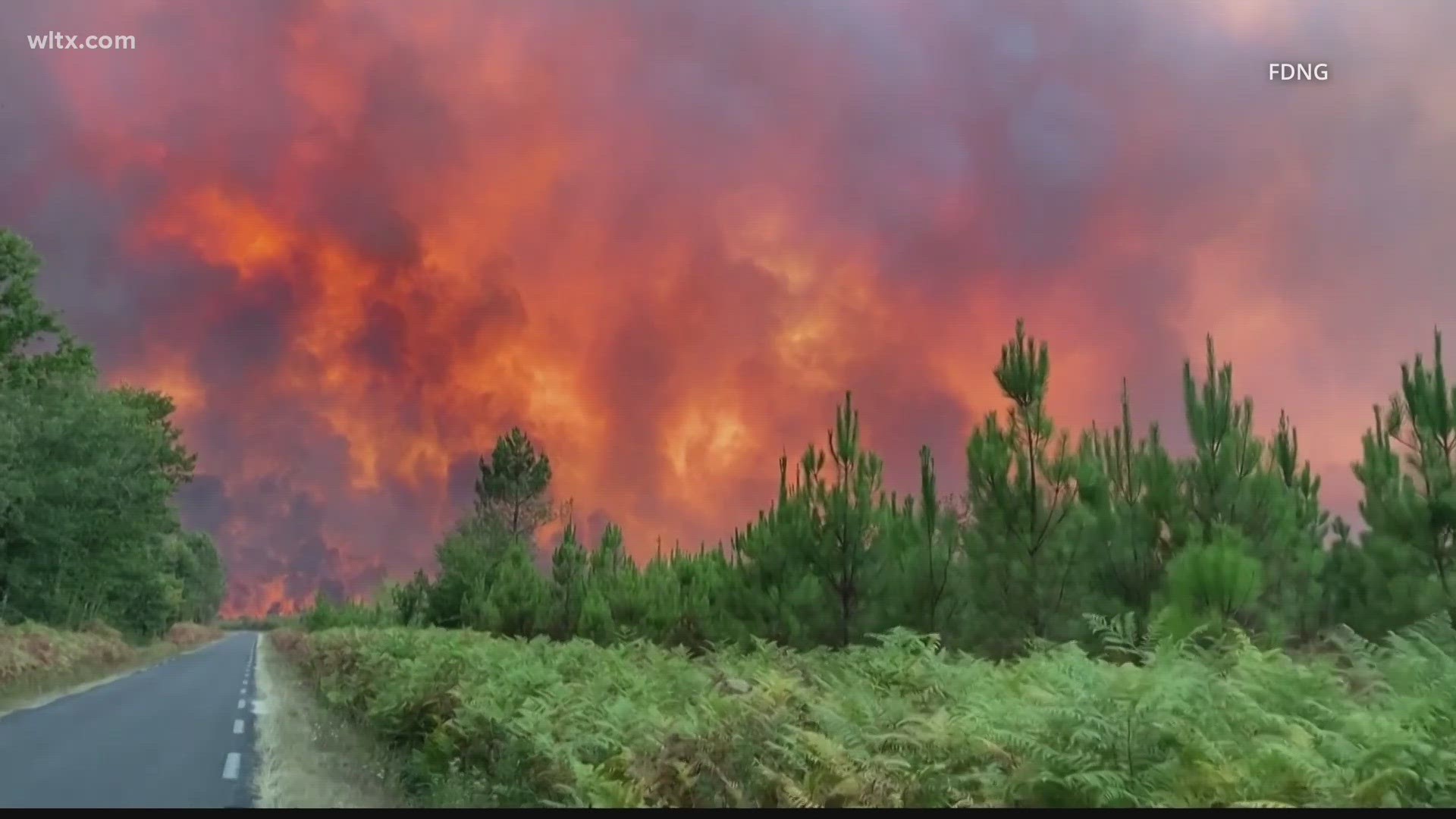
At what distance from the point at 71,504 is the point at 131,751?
129ft

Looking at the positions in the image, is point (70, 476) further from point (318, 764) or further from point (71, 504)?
point (318, 764)

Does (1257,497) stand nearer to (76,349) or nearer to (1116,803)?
A: (1116,803)

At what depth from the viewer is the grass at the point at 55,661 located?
95.6ft

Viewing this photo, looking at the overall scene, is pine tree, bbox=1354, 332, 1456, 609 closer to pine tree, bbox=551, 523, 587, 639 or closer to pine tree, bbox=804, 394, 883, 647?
pine tree, bbox=804, 394, 883, 647

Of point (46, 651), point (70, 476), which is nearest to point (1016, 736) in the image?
point (46, 651)

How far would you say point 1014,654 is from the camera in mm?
15758

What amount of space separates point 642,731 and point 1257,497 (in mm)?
12579

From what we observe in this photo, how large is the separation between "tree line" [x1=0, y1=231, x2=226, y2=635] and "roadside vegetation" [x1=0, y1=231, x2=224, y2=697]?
0.07 meters

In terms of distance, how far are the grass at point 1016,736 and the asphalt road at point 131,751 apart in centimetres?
369

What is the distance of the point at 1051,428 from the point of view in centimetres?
1667

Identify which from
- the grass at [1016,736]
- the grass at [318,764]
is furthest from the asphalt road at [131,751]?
the grass at [1016,736]

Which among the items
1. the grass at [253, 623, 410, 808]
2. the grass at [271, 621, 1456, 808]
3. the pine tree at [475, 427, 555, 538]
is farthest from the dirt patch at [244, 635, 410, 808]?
the pine tree at [475, 427, 555, 538]
